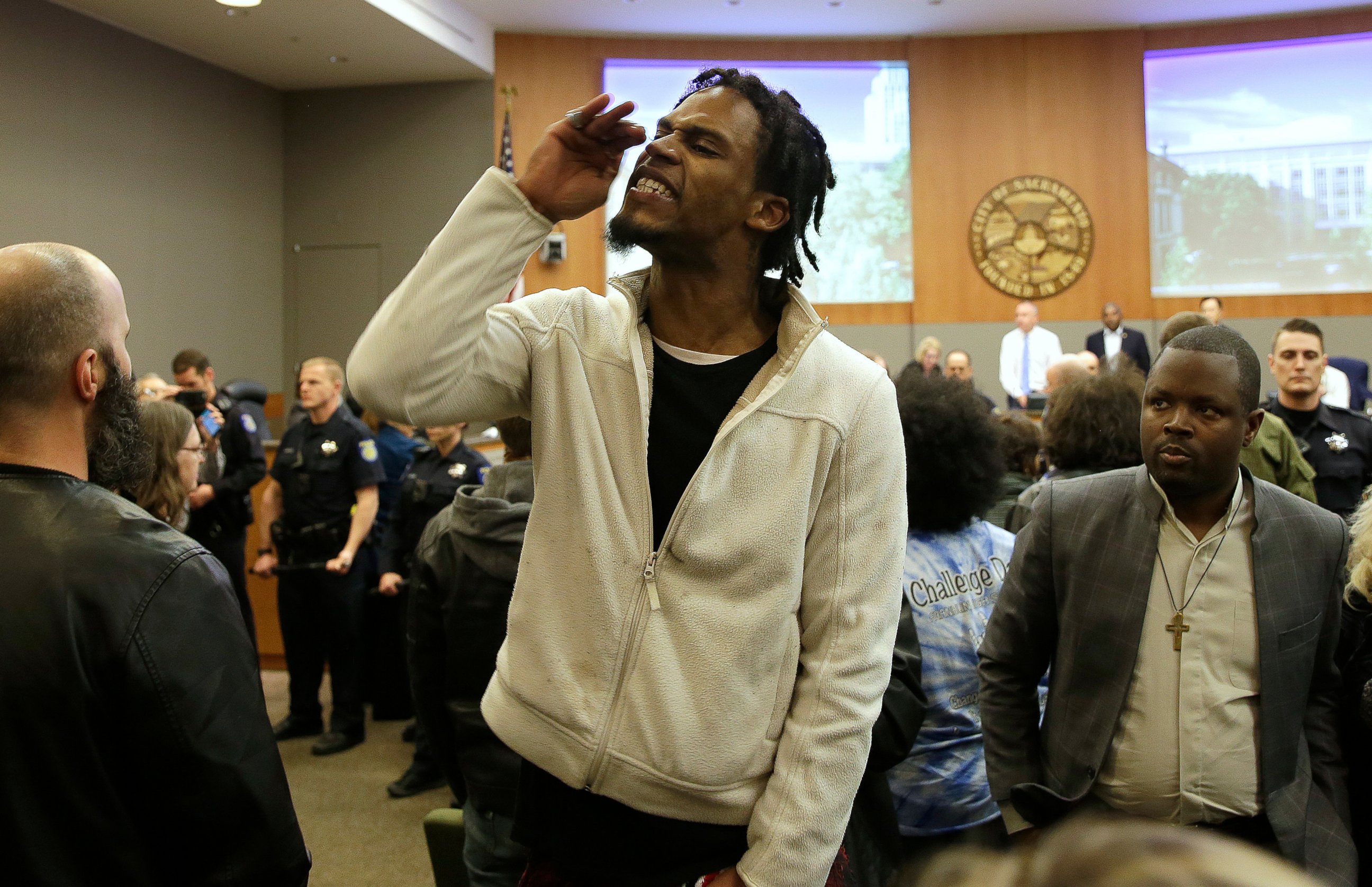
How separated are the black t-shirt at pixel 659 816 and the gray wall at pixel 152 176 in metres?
Answer: 8.68

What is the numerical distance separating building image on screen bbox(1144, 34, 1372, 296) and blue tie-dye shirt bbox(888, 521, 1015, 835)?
405 inches

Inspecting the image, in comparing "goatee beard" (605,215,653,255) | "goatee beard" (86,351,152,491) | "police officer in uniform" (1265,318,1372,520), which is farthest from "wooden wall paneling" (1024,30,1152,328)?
"goatee beard" (86,351,152,491)

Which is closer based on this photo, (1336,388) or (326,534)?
(326,534)

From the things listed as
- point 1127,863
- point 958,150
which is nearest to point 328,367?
point 1127,863

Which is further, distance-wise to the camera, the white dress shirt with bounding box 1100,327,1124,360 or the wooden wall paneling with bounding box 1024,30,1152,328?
the wooden wall paneling with bounding box 1024,30,1152,328

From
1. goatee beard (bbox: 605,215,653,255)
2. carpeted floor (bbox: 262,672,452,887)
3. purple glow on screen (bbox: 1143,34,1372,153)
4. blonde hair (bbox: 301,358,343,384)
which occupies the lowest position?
carpeted floor (bbox: 262,672,452,887)

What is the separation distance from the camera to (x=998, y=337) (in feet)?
36.8

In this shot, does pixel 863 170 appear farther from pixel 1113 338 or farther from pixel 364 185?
pixel 364 185

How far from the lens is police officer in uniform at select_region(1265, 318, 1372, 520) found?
3.76m

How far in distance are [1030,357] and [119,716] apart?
10.2m

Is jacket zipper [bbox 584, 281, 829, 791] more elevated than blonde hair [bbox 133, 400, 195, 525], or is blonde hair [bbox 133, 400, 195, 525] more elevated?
blonde hair [bbox 133, 400, 195, 525]

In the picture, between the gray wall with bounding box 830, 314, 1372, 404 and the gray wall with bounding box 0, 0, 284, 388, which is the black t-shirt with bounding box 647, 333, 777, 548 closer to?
the gray wall with bounding box 0, 0, 284, 388

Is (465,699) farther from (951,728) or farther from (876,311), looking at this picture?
(876,311)

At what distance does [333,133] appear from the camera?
1116cm
